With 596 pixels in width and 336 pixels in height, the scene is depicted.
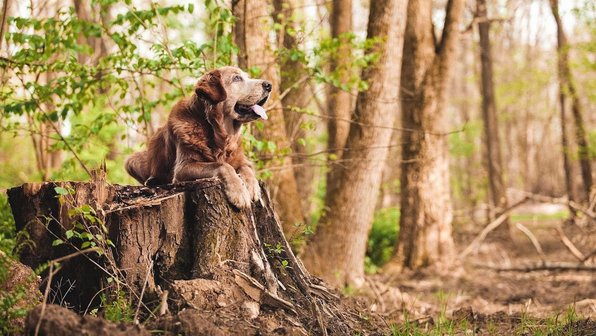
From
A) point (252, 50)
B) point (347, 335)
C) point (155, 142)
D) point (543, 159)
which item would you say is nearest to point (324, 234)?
point (252, 50)

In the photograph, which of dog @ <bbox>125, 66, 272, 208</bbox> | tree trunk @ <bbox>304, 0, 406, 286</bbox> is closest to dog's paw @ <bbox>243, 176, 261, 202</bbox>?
dog @ <bbox>125, 66, 272, 208</bbox>

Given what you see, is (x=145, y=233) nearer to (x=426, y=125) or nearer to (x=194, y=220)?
(x=194, y=220)

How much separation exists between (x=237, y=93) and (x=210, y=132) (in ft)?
1.68

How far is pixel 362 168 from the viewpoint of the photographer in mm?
9125

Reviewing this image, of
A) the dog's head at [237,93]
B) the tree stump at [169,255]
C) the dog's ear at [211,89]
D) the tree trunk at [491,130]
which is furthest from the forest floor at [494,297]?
the dog's ear at [211,89]

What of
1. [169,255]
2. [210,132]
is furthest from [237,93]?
[169,255]

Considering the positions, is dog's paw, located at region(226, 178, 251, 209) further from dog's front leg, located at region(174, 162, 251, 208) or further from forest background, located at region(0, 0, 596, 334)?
forest background, located at region(0, 0, 596, 334)

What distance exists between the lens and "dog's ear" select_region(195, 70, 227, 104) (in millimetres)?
5965

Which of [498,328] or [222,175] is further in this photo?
[498,328]

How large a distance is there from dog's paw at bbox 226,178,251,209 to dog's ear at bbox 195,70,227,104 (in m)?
Result: 1.16

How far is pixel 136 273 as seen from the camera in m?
4.72

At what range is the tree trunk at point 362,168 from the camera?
9.09m

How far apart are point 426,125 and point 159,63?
19.0 ft

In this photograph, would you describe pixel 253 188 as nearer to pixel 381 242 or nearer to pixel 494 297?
pixel 494 297
